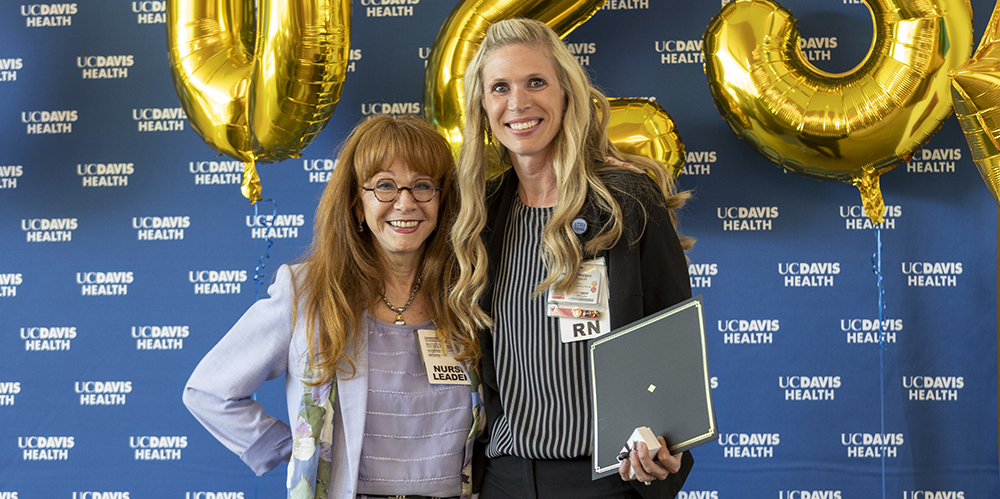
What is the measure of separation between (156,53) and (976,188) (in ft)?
8.56

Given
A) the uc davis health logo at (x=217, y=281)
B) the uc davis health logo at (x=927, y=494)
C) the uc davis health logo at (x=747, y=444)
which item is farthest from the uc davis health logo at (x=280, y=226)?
the uc davis health logo at (x=927, y=494)

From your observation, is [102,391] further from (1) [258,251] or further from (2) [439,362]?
(2) [439,362]

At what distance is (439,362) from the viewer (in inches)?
53.1

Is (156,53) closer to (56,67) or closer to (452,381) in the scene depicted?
(56,67)

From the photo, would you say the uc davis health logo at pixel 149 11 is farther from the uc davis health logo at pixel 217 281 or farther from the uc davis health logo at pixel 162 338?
the uc davis health logo at pixel 162 338

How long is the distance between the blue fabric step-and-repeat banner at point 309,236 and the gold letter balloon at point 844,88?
0.32 m

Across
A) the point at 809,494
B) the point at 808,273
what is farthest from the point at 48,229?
the point at 809,494

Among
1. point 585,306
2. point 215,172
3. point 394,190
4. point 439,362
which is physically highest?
point 215,172

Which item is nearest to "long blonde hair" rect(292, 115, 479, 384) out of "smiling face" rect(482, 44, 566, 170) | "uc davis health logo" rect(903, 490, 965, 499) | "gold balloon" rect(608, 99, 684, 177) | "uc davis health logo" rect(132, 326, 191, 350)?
"smiling face" rect(482, 44, 566, 170)

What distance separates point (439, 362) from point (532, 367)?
188 mm

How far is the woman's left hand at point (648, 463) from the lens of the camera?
105cm

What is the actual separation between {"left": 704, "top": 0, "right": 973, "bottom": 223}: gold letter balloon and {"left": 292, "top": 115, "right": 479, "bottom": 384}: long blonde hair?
35.9 inches

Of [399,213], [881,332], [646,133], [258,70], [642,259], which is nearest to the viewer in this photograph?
[642,259]

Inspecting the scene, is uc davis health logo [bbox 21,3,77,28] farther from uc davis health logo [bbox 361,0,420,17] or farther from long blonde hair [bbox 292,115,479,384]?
long blonde hair [bbox 292,115,479,384]
